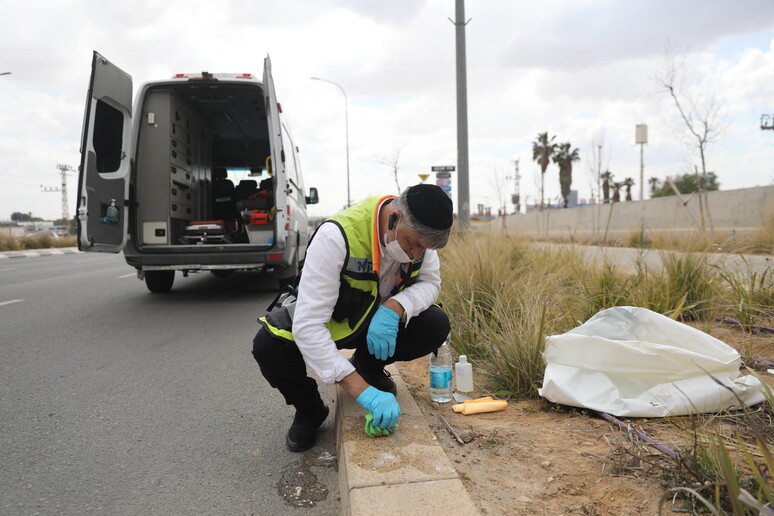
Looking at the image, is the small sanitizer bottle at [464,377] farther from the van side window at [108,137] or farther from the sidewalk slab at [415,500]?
the van side window at [108,137]

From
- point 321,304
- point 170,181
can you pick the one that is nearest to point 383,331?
point 321,304

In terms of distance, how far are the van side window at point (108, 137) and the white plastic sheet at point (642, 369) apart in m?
5.26

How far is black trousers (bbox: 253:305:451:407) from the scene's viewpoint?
7.42 feet

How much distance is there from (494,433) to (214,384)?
1.94 metres

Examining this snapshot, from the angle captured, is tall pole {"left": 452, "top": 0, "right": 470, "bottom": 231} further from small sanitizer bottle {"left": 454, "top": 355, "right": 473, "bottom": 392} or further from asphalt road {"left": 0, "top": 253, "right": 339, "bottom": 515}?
small sanitizer bottle {"left": 454, "top": 355, "right": 473, "bottom": 392}

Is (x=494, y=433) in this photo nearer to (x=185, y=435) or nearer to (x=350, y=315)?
(x=350, y=315)

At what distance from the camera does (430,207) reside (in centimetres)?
202

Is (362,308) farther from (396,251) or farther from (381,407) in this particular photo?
(381,407)

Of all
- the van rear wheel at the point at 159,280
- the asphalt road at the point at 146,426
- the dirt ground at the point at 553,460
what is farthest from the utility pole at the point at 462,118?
the dirt ground at the point at 553,460

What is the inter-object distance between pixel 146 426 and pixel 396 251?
164cm

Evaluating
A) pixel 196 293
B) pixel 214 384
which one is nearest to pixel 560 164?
pixel 196 293

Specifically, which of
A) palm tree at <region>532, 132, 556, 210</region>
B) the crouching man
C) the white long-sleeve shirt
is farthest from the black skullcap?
palm tree at <region>532, 132, 556, 210</region>

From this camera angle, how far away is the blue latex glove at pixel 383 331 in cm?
228

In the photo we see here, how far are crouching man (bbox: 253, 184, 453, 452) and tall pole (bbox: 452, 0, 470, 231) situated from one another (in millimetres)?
6666
